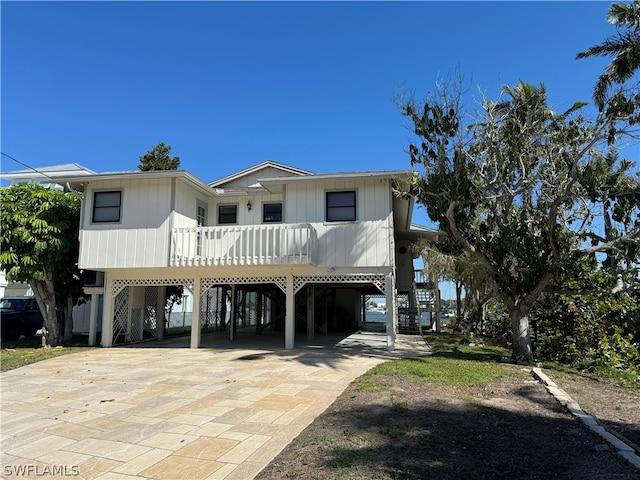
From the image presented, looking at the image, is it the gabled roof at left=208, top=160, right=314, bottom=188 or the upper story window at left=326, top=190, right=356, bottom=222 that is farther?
the gabled roof at left=208, top=160, right=314, bottom=188

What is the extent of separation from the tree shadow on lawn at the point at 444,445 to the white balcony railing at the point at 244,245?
6.19 metres

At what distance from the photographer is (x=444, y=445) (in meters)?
4.04

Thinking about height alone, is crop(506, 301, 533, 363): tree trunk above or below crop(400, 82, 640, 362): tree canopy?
below

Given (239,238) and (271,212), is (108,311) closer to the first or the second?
(239,238)

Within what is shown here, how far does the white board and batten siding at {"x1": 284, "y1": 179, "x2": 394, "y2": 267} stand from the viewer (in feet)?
38.6

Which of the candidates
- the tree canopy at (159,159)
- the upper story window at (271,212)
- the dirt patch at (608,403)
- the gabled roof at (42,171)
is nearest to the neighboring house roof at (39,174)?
the gabled roof at (42,171)

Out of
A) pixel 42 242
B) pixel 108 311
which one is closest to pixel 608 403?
pixel 108 311

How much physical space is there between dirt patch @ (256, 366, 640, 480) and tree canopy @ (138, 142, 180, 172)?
2280 cm

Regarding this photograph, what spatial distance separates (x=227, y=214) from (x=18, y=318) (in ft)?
30.8

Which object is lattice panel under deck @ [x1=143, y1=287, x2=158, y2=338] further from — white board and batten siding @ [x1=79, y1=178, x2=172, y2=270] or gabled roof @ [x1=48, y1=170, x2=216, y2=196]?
gabled roof @ [x1=48, y1=170, x2=216, y2=196]

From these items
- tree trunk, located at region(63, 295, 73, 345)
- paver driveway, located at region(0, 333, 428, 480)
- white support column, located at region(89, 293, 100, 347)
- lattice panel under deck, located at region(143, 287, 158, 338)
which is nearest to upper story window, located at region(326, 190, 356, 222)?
paver driveway, located at region(0, 333, 428, 480)

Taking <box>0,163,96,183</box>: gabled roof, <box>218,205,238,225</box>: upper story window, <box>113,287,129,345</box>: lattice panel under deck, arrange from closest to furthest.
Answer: <box>113,287,129,345</box>: lattice panel under deck < <box>218,205,238,225</box>: upper story window < <box>0,163,96,183</box>: gabled roof

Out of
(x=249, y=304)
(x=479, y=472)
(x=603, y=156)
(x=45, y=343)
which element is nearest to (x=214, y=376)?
(x=479, y=472)

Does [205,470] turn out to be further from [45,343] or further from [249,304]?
[249,304]
